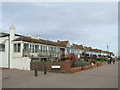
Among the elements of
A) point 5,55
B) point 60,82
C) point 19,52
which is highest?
point 19,52

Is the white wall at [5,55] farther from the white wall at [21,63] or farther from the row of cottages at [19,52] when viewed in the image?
the white wall at [21,63]

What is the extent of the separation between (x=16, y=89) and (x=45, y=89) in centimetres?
165

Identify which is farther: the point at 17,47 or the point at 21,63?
the point at 17,47

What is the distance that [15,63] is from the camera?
72.4ft

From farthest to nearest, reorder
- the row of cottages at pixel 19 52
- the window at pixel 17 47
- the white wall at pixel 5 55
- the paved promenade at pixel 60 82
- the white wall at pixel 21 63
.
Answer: the white wall at pixel 5 55 < the window at pixel 17 47 < the row of cottages at pixel 19 52 < the white wall at pixel 21 63 < the paved promenade at pixel 60 82

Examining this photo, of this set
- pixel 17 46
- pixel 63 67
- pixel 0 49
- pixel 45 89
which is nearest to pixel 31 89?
pixel 45 89

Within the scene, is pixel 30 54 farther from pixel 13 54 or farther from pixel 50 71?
pixel 50 71

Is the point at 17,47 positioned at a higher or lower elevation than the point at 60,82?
higher

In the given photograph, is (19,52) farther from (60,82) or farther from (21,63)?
(60,82)


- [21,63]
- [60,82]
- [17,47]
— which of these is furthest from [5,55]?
[60,82]

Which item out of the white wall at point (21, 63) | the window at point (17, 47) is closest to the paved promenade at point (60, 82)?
the white wall at point (21, 63)

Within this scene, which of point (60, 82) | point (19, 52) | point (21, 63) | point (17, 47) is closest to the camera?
point (60, 82)

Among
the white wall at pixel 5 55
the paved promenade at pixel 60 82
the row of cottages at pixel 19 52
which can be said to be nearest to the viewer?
the paved promenade at pixel 60 82

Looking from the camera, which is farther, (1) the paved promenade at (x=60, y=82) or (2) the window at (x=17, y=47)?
(2) the window at (x=17, y=47)
